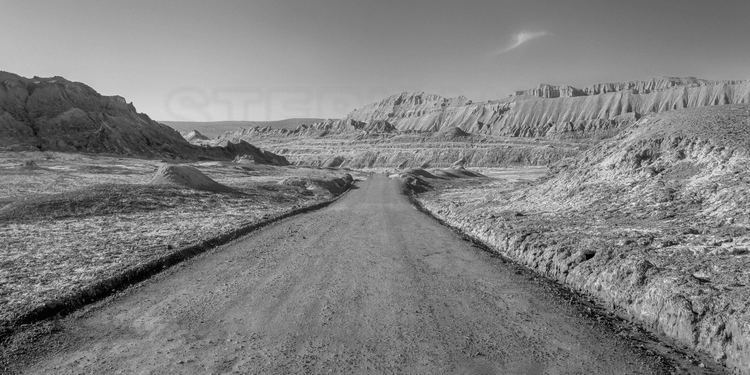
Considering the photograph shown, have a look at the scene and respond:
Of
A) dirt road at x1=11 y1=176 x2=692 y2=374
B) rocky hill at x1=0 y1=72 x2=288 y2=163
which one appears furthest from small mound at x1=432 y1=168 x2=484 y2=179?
rocky hill at x1=0 y1=72 x2=288 y2=163

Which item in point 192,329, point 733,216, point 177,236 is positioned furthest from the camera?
point 177,236

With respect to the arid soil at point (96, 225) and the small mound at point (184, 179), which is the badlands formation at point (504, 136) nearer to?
the small mound at point (184, 179)

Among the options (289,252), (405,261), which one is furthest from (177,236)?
(405,261)

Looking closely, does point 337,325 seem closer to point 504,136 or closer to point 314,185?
point 314,185

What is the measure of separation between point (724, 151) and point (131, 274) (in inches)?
608

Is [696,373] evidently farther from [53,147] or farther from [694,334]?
[53,147]

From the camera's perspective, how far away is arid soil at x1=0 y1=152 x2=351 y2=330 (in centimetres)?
805

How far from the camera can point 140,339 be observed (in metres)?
5.60

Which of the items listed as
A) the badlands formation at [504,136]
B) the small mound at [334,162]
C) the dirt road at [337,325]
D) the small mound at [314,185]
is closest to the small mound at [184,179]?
the small mound at [314,185]

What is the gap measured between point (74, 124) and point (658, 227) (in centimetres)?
8752

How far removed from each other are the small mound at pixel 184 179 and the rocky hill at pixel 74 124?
1729 inches

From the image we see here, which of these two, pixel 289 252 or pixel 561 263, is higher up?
pixel 561 263

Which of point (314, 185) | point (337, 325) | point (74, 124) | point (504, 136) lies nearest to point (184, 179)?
point (314, 185)

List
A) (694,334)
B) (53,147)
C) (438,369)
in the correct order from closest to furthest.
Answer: (438,369), (694,334), (53,147)
